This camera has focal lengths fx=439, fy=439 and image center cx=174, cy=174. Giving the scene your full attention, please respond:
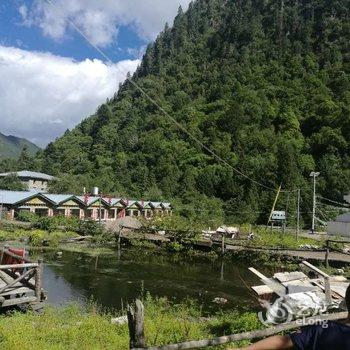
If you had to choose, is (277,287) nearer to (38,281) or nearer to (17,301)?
(38,281)

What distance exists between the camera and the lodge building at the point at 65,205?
48969 mm

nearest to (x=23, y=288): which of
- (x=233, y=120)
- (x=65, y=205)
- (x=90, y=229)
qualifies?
(x=90, y=229)

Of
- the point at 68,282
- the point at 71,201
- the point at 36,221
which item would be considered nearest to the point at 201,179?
the point at 71,201

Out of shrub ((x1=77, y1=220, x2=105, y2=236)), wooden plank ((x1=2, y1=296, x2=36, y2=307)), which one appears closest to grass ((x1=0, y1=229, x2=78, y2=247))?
shrub ((x1=77, y1=220, x2=105, y2=236))

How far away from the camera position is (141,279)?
22.6 m

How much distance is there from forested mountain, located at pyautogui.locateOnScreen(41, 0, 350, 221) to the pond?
34441mm

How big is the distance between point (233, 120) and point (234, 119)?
0.34 metres

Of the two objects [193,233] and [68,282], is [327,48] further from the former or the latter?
[68,282]

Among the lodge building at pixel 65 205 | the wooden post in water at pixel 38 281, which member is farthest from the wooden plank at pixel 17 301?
the lodge building at pixel 65 205

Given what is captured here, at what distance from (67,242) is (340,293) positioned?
28489mm

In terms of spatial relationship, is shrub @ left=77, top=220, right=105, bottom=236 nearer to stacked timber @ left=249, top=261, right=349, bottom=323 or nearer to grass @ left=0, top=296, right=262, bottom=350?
grass @ left=0, top=296, right=262, bottom=350

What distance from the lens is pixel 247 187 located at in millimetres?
80188

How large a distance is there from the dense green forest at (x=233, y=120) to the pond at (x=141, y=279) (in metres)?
35.4

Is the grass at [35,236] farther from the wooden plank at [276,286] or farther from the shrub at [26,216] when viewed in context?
the wooden plank at [276,286]
